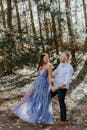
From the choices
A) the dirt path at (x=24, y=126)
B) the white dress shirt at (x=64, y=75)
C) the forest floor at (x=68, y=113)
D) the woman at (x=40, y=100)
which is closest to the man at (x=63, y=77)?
the white dress shirt at (x=64, y=75)

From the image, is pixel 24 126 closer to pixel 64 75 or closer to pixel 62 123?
pixel 62 123

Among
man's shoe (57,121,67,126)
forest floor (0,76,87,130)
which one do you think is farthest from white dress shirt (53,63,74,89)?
forest floor (0,76,87,130)

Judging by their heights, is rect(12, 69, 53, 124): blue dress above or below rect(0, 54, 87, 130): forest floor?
above

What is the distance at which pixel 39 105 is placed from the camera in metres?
9.31

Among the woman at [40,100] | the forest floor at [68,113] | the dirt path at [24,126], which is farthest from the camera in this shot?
the woman at [40,100]

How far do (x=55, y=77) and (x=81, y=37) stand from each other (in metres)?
15.0

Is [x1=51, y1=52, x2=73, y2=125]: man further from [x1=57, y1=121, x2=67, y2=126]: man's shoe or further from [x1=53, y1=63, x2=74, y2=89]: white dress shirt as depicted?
[x1=57, y1=121, x2=67, y2=126]: man's shoe

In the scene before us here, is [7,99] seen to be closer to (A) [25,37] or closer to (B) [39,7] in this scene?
(A) [25,37]

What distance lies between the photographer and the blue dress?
30.1ft

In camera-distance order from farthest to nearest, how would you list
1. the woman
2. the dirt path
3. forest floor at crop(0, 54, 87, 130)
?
the woman, forest floor at crop(0, 54, 87, 130), the dirt path

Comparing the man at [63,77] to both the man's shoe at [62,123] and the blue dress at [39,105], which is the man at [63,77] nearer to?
the blue dress at [39,105]

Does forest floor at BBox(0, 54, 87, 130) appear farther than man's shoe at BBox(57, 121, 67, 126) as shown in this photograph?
No

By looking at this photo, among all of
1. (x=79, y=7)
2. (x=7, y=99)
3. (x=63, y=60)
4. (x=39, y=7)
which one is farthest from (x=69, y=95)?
(x=79, y=7)

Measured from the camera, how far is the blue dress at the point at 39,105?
917 centimetres
